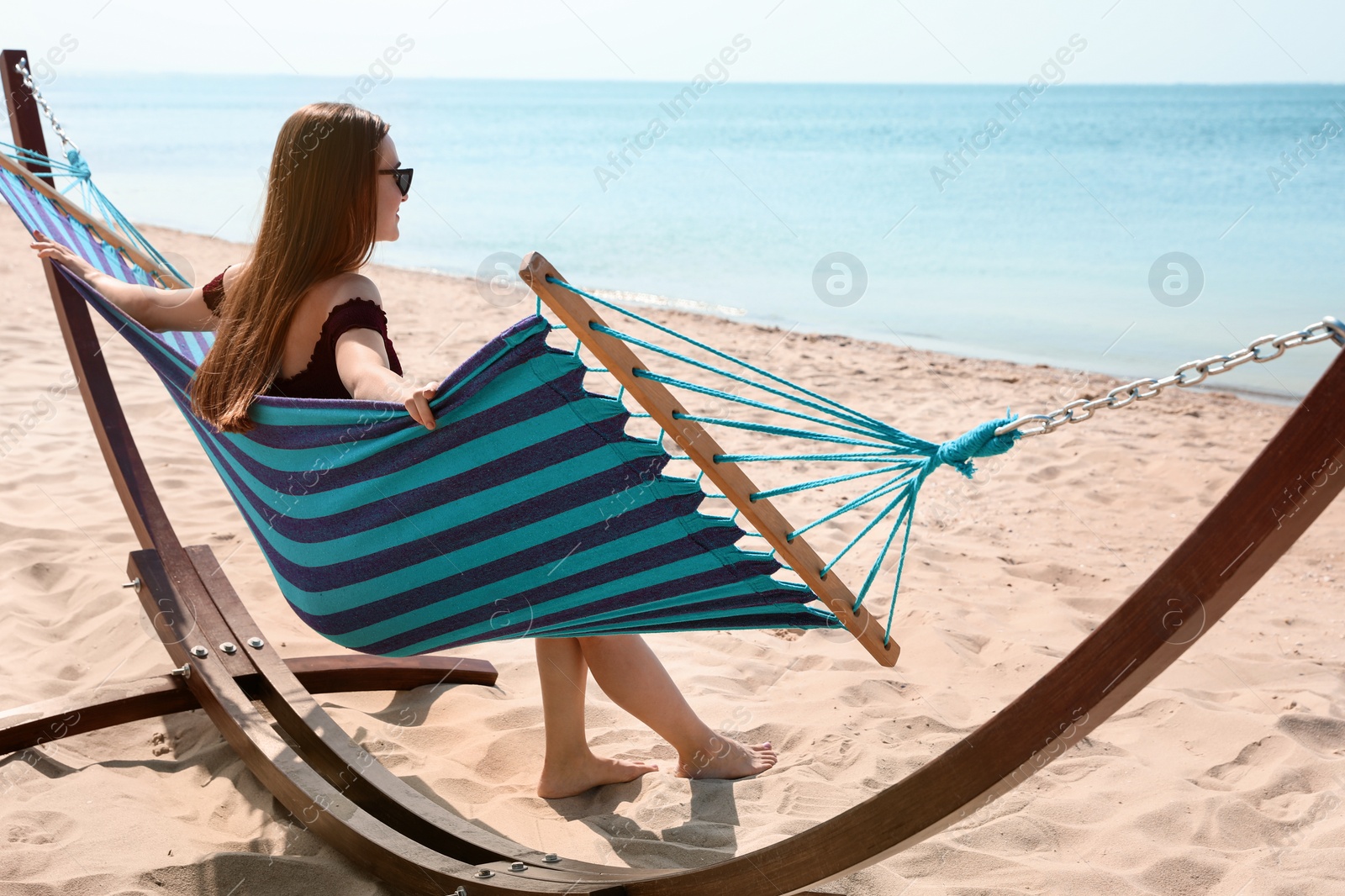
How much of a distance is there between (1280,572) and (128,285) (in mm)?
3325

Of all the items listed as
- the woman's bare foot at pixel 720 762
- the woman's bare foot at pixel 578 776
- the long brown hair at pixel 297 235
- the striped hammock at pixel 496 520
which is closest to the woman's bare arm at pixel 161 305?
the long brown hair at pixel 297 235

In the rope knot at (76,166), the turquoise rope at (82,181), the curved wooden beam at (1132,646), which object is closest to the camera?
the curved wooden beam at (1132,646)

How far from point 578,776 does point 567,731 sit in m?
0.10

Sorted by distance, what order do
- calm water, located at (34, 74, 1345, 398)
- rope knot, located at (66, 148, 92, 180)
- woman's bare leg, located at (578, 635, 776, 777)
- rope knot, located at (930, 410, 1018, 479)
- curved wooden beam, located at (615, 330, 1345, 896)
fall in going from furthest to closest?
calm water, located at (34, 74, 1345, 398) → rope knot, located at (66, 148, 92, 180) → woman's bare leg, located at (578, 635, 776, 777) → rope knot, located at (930, 410, 1018, 479) → curved wooden beam, located at (615, 330, 1345, 896)

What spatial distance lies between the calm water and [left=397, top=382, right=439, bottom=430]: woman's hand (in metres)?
4.51

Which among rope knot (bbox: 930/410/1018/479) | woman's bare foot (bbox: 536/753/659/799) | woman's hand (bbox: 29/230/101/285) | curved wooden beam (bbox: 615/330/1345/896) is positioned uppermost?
woman's hand (bbox: 29/230/101/285)

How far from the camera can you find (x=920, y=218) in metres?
13.6

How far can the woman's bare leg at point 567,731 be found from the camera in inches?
77.2

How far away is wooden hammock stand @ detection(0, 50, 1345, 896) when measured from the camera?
926mm

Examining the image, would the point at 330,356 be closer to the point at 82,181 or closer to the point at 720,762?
the point at 720,762

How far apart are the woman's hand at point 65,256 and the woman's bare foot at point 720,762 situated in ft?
5.34

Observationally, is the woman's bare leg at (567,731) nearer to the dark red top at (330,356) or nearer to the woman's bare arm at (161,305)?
the dark red top at (330,356)

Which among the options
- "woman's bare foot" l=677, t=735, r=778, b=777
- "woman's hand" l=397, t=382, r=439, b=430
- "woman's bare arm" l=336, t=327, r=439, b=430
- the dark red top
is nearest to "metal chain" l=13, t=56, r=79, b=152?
the dark red top

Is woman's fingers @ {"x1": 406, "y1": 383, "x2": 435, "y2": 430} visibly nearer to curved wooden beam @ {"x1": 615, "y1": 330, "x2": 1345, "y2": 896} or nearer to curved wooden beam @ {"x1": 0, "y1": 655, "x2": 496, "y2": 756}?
curved wooden beam @ {"x1": 615, "y1": 330, "x2": 1345, "y2": 896}
